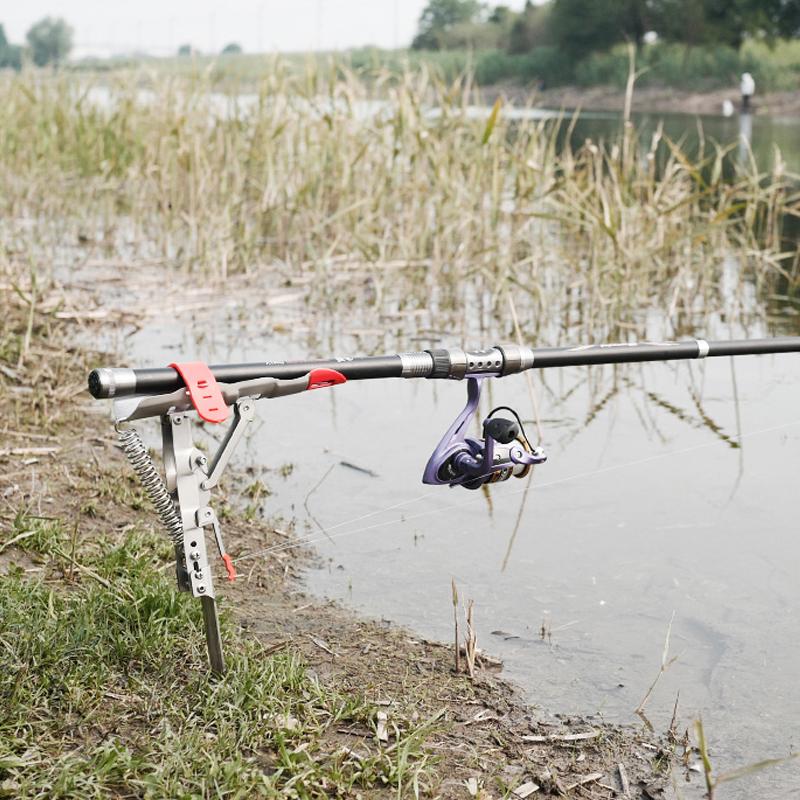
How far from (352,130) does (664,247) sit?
2.55 meters

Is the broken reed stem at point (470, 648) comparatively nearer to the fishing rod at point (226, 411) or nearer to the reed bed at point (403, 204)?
the fishing rod at point (226, 411)

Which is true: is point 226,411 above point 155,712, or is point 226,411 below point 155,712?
above

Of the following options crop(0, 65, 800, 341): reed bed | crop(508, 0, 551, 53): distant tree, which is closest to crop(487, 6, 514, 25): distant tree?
crop(508, 0, 551, 53): distant tree

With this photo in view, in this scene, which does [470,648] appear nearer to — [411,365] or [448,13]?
[411,365]

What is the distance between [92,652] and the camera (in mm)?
2959

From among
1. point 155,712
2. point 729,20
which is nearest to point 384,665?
point 155,712

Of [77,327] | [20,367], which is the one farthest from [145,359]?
[20,367]

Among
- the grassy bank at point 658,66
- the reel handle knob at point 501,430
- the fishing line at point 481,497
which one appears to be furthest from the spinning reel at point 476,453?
the grassy bank at point 658,66

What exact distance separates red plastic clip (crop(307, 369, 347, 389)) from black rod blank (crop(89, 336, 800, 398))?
1 cm

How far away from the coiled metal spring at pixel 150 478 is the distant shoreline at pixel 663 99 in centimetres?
3772

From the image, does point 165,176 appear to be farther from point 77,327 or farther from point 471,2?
point 471,2

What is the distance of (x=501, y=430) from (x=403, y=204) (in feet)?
19.6

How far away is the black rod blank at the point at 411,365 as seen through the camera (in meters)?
2.40

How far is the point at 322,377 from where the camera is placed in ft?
8.64
